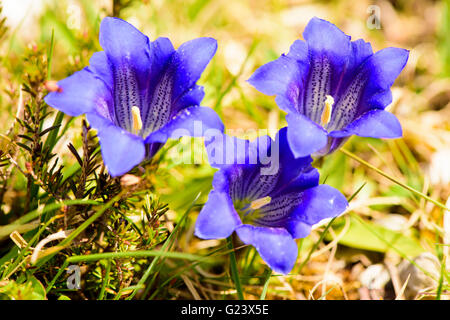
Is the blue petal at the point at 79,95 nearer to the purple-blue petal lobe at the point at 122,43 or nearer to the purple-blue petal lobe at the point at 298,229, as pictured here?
the purple-blue petal lobe at the point at 122,43

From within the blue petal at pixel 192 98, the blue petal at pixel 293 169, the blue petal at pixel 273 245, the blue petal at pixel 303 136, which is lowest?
the blue petal at pixel 273 245

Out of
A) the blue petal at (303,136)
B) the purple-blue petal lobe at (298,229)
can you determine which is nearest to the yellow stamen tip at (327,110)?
the blue petal at (303,136)

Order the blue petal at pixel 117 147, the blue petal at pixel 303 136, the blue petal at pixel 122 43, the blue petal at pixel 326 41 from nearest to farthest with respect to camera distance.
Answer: the blue petal at pixel 117 147, the blue petal at pixel 303 136, the blue petal at pixel 122 43, the blue petal at pixel 326 41

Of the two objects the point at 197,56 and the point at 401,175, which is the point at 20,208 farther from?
the point at 401,175

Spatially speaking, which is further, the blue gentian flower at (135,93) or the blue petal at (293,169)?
the blue petal at (293,169)

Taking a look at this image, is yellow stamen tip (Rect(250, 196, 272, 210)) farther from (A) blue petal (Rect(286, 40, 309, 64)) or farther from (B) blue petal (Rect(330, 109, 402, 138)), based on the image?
(A) blue petal (Rect(286, 40, 309, 64))

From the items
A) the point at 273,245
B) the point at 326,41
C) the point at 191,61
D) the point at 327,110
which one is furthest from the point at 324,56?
the point at 273,245

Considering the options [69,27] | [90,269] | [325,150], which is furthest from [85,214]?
[69,27]
